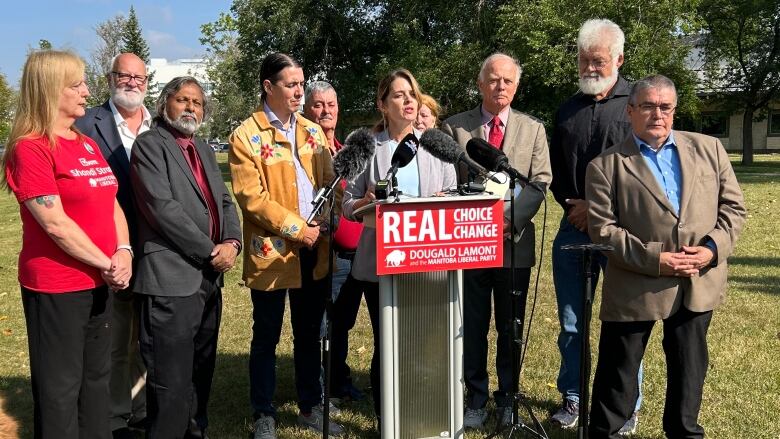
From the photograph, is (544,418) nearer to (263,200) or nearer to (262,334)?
(262,334)

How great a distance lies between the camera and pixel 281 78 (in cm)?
505

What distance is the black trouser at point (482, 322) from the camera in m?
5.32

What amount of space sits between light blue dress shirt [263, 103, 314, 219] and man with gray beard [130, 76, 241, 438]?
1.80ft

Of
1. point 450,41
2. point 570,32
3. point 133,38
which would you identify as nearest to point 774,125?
point 450,41

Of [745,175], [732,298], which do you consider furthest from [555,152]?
[745,175]

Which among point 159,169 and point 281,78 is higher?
point 281,78

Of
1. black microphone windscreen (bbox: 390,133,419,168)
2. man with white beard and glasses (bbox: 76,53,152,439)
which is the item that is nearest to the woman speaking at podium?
black microphone windscreen (bbox: 390,133,419,168)

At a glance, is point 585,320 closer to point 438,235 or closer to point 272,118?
point 438,235

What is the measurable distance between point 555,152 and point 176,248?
9.00ft

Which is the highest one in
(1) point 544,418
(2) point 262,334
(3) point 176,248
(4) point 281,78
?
(4) point 281,78

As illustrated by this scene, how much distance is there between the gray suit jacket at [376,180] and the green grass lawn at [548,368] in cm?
131

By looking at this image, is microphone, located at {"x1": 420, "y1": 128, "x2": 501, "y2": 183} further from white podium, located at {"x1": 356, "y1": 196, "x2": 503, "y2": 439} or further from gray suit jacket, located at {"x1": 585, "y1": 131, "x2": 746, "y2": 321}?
gray suit jacket, located at {"x1": 585, "y1": 131, "x2": 746, "y2": 321}

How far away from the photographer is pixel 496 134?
17.4ft

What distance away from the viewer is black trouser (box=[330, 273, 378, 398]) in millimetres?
6031
